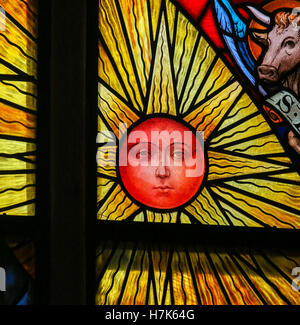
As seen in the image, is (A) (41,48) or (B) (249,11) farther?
(B) (249,11)

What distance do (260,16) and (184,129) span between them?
2.04 feet

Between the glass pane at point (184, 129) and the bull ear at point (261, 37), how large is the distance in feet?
0.12

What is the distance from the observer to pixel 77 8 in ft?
5.35

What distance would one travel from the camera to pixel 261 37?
5.72 ft

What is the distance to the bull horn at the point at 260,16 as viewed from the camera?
175 centimetres

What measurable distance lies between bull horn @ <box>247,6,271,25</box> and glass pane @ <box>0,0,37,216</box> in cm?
97

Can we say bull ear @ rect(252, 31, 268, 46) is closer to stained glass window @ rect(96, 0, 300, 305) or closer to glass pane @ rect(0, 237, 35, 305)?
stained glass window @ rect(96, 0, 300, 305)

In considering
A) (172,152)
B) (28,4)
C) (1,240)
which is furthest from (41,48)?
(1,240)

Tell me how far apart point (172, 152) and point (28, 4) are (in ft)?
2.90

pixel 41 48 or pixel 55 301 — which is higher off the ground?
pixel 41 48

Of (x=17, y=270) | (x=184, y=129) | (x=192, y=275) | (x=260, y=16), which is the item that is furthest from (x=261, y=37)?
(x=17, y=270)

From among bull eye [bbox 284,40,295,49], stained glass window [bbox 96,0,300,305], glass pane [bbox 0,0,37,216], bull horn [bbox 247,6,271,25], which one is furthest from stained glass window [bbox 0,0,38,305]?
bull eye [bbox 284,40,295,49]

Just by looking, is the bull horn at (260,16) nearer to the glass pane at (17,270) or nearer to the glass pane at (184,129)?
the glass pane at (184,129)
